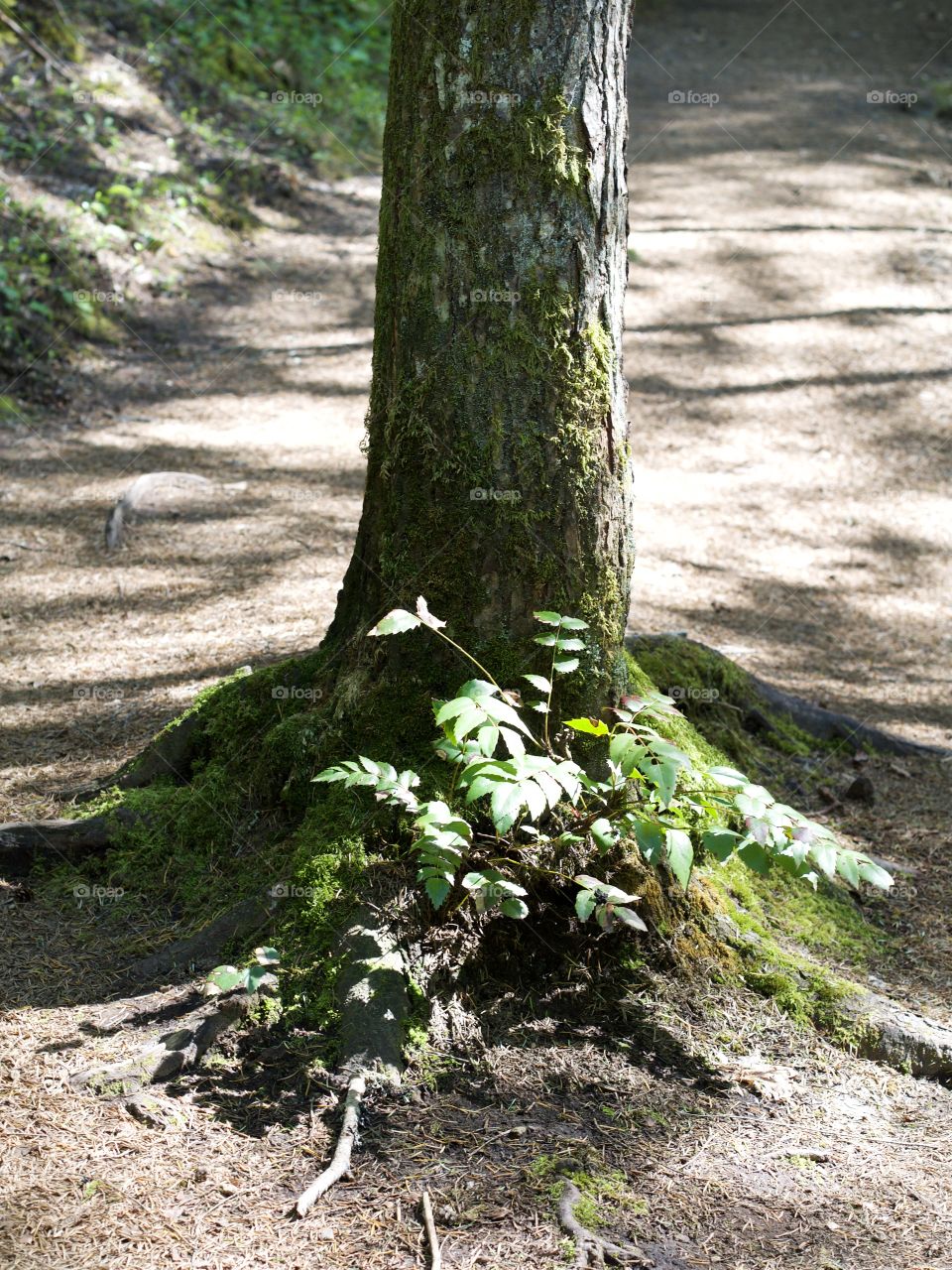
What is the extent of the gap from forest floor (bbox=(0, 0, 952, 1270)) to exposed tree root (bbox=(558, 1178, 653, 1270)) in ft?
0.18

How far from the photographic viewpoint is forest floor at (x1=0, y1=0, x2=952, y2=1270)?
245 cm

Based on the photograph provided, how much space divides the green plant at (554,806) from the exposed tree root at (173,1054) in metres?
0.57

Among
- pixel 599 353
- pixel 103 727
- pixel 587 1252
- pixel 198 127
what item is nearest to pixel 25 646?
pixel 103 727

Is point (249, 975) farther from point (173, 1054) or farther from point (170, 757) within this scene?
point (170, 757)

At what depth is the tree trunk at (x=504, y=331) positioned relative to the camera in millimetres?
2822

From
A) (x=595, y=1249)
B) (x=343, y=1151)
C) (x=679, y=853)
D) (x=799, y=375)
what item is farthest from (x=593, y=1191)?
(x=799, y=375)

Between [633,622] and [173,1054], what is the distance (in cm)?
362

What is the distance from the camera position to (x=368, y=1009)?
9.04 ft

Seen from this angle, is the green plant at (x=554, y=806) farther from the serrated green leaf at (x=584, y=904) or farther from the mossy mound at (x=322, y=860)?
the mossy mound at (x=322, y=860)

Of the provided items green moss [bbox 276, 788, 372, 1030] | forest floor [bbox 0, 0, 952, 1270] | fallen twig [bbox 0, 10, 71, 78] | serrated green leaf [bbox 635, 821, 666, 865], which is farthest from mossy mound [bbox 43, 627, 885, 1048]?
fallen twig [bbox 0, 10, 71, 78]

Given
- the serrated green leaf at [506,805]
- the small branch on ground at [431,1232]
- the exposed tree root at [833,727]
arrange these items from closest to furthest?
1. the small branch on ground at [431,1232]
2. the serrated green leaf at [506,805]
3. the exposed tree root at [833,727]

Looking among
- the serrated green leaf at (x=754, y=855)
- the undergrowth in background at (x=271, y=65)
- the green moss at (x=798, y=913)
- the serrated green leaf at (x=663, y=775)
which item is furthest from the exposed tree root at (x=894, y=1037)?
the undergrowth in background at (x=271, y=65)

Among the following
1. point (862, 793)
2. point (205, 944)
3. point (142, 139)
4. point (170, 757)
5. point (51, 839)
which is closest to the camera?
point (205, 944)

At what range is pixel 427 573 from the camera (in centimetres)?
311
